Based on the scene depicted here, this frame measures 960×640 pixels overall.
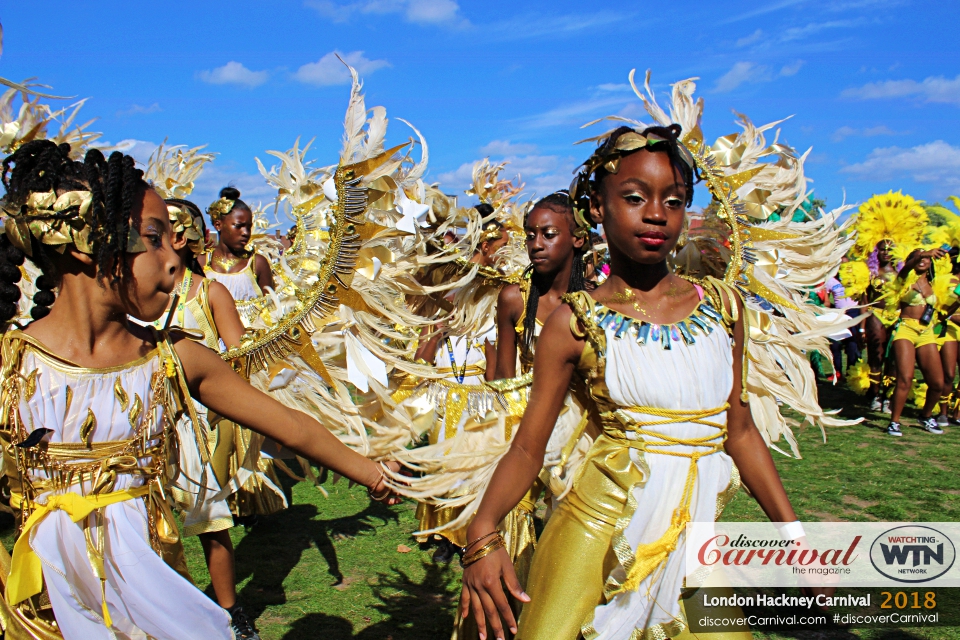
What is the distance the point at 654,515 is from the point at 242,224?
597cm

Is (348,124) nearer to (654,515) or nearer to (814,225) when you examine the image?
(654,515)

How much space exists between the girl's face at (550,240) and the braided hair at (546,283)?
0.04 meters

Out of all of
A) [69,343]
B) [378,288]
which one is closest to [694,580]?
[378,288]

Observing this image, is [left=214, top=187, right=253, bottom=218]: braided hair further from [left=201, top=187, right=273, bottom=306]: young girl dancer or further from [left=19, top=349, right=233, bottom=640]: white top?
[left=19, top=349, right=233, bottom=640]: white top

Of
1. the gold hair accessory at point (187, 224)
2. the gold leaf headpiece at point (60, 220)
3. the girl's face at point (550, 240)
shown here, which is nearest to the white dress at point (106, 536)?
the gold leaf headpiece at point (60, 220)

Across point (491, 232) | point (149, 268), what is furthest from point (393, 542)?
point (149, 268)

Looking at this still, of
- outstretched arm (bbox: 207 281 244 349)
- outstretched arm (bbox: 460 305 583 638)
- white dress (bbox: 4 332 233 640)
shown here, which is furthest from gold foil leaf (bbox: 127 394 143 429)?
outstretched arm (bbox: 207 281 244 349)

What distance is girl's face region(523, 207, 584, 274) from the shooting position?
4.36 m

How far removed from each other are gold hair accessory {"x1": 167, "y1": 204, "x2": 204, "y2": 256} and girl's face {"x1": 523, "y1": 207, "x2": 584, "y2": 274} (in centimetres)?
189

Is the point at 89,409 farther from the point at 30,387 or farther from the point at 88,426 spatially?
the point at 30,387

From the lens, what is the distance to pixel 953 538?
409cm

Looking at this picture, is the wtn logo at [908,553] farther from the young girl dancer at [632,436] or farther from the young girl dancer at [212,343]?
the young girl dancer at [212,343]

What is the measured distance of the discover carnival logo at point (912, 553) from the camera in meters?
3.66

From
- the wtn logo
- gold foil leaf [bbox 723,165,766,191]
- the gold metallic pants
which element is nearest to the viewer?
the gold metallic pants
